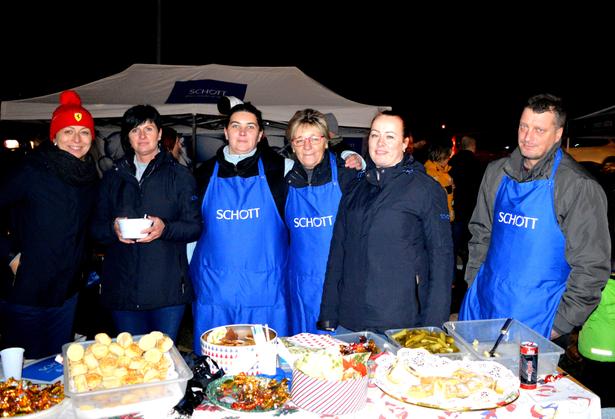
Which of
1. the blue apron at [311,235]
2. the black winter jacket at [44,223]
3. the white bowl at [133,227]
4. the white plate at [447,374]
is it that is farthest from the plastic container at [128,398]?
the blue apron at [311,235]

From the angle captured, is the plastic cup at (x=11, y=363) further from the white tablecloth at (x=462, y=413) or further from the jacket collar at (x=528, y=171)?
the jacket collar at (x=528, y=171)

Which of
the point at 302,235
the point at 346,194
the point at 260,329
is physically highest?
the point at 346,194

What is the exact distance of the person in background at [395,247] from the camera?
256 centimetres

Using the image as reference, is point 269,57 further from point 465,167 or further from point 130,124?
point 130,124

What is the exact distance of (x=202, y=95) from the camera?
25.0 feet

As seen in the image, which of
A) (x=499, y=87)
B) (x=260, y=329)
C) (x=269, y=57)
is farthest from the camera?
(x=499, y=87)

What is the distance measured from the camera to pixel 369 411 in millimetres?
1803

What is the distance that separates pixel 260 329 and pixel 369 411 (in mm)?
596

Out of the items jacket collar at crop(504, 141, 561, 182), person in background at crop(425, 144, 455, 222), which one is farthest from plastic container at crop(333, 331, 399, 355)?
person in background at crop(425, 144, 455, 222)

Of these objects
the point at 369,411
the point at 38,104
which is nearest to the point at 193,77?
the point at 38,104

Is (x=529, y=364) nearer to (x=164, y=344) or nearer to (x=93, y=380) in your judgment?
(x=164, y=344)

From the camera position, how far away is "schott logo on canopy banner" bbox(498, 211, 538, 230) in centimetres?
267

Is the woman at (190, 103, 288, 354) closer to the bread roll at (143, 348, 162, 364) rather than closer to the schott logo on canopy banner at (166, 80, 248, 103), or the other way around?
the bread roll at (143, 348, 162, 364)

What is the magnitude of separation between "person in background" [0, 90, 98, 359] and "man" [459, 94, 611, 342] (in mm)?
2386
